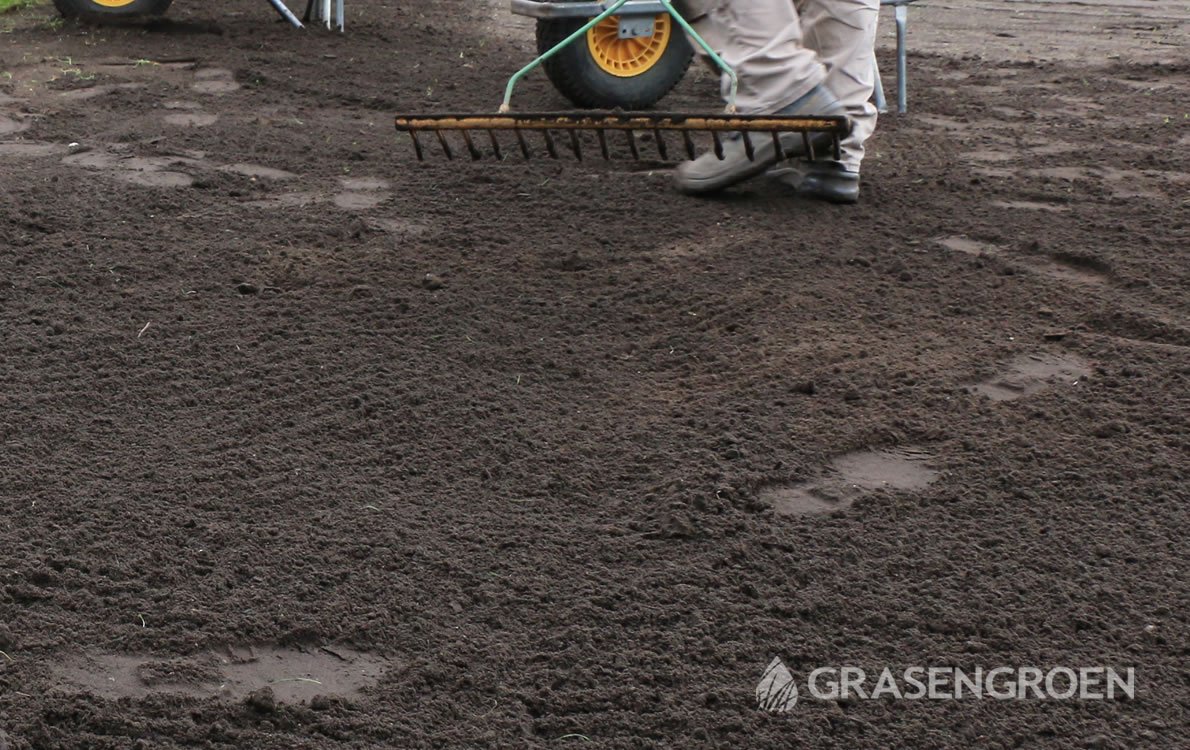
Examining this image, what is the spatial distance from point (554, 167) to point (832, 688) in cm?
282

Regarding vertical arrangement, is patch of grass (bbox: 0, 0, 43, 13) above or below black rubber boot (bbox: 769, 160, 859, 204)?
above

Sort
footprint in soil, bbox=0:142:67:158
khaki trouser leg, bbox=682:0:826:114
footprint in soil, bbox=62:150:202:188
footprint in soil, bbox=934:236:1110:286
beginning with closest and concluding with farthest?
footprint in soil, bbox=934:236:1110:286 → khaki trouser leg, bbox=682:0:826:114 → footprint in soil, bbox=62:150:202:188 → footprint in soil, bbox=0:142:67:158

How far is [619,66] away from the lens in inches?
213

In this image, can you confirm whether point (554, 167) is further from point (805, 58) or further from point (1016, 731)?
point (1016, 731)

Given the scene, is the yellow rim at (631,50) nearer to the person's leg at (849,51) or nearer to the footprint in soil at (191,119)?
the person's leg at (849,51)

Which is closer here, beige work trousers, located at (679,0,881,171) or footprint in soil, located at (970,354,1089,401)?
footprint in soil, located at (970,354,1089,401)

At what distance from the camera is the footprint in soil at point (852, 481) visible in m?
2.51

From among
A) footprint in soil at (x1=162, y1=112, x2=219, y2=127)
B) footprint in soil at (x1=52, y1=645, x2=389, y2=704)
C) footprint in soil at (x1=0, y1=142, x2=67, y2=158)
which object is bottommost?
footprint in soil at (x1=52, y1=645, x2=389, y2=704)

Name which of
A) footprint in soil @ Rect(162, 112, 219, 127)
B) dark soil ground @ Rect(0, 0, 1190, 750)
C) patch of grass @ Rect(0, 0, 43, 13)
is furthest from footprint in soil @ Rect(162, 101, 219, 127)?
patch of grass @ Rect(0, 0, 43, 13)

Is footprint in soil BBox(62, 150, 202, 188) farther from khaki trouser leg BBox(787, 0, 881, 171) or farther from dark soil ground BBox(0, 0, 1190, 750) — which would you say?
khaki trouser leg BBox(787, 0, 881, 171)

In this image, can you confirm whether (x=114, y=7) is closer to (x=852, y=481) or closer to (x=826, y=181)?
(x=826, y=181)
